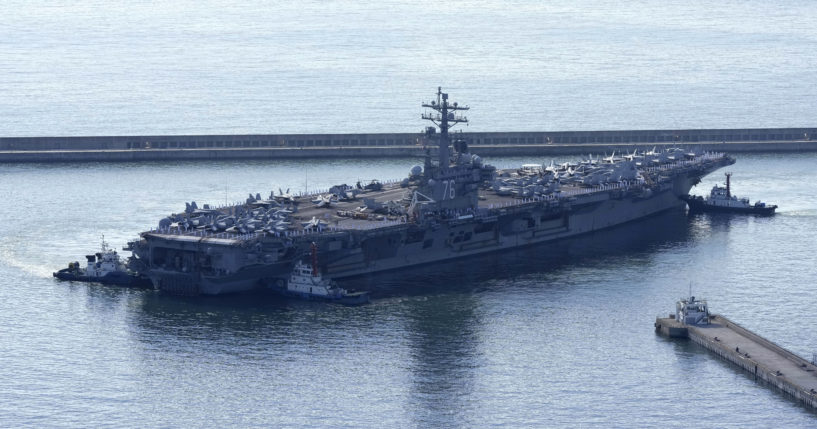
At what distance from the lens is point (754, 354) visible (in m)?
58.1

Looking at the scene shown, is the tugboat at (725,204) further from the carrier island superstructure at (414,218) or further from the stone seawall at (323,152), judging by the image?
the stone seawall at (323,152)

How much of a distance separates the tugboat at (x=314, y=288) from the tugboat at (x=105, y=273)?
6809 mm

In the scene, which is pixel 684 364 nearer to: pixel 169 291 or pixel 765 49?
pixel 169 291

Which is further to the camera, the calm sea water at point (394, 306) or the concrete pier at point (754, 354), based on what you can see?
the concrete pier at point (754, 354)

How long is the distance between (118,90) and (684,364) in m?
91.6

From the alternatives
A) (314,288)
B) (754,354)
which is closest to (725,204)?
(314,288)

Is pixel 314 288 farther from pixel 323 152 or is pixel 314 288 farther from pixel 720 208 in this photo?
pixel 323 152

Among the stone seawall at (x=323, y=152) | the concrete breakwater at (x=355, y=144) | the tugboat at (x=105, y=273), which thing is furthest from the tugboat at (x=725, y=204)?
the tugboat at (x=105, y=273)

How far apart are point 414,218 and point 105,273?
13932 millimetres

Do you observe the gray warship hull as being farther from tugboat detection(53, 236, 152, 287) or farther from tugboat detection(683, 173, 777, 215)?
tugboat detection(683, 173, 777, 215)

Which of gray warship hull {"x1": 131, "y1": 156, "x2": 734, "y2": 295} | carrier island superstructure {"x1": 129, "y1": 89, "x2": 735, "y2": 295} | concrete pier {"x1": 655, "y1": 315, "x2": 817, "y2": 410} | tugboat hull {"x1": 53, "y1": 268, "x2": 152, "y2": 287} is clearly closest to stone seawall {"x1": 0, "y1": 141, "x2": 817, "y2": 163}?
carrier island superstructure {"x1": 129, "y1": 89, "x2": 735, "y2": 295}

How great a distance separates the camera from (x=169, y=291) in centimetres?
6819

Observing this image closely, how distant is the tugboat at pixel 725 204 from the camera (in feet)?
288

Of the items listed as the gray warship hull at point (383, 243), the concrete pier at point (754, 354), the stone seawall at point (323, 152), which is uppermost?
the stone seawall at point (323, 152)
